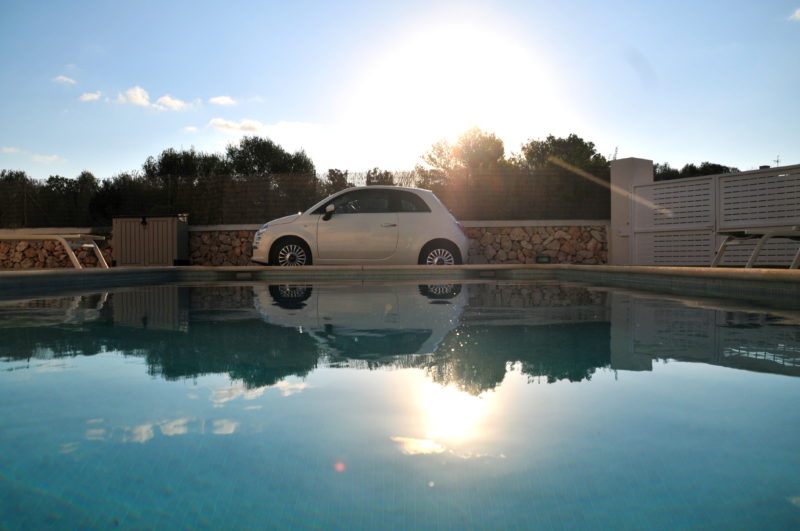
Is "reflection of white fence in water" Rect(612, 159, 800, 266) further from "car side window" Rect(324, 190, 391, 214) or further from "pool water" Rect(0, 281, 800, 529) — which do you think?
"pool water" Rect(0, 281, 800, 529)

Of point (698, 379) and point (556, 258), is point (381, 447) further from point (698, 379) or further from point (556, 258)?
point (556, 258)

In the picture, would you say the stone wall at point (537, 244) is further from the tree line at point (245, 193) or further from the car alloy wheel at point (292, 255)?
the car alloy wheel at point (292, 255)

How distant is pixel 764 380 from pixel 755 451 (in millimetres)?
824

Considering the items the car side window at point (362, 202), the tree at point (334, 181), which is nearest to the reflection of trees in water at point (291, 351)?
the car side window at point (362, 202)

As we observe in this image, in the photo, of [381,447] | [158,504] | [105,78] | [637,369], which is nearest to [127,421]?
[158,504]

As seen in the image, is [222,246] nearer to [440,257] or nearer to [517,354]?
[440,257]

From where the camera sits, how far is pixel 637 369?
220 cm

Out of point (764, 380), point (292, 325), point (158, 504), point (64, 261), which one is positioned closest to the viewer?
point (158, 504)

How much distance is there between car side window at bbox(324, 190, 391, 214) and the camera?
892 centimetres

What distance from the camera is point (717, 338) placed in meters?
2.89

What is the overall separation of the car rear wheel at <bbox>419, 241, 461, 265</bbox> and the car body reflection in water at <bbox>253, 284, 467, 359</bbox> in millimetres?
2941

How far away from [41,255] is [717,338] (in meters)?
15.9

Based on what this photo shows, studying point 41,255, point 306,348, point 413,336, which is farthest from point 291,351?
point 41,255

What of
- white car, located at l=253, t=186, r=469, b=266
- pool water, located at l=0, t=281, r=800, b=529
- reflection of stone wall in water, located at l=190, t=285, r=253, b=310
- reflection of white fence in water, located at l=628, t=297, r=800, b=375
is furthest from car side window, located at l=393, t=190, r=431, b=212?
pool water, located at l=0, t=281, r=800, b=529
